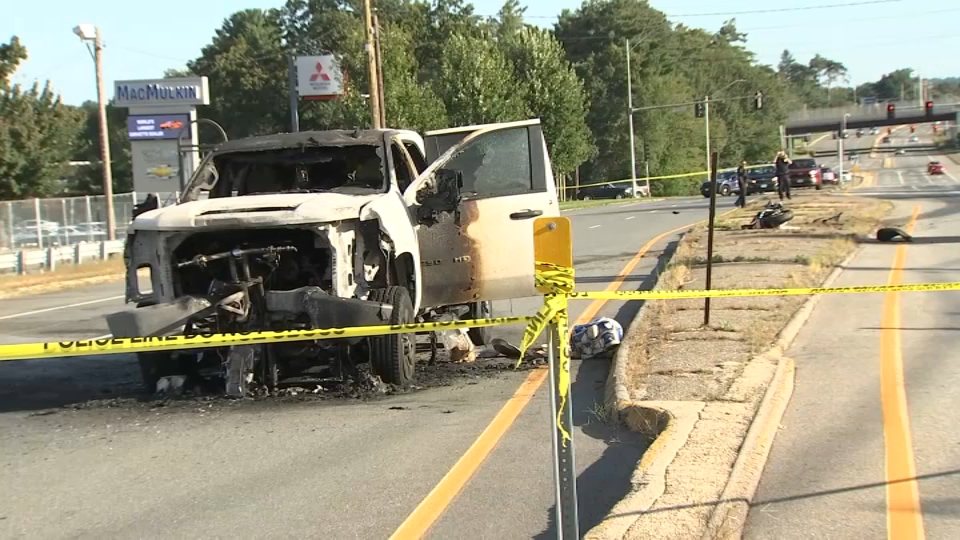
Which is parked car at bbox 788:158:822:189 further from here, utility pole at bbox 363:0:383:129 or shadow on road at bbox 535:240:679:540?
shadow on road at bbox 535:240:679:540

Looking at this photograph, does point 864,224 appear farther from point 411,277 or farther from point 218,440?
point 218,440

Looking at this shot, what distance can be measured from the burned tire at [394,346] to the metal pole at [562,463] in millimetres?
3466

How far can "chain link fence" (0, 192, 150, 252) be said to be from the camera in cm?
3150

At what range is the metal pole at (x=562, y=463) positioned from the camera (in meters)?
4.07

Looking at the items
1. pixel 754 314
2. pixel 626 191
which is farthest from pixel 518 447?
pixel 626 191

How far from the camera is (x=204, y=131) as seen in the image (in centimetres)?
8200

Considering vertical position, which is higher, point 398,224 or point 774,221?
point 398,224

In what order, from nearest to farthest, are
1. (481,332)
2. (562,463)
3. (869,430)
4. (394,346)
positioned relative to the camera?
(562,463), (869,430), (394,346), (481,332)

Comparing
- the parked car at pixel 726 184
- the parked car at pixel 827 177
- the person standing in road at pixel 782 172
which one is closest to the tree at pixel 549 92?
the parked car at pixel 726 184

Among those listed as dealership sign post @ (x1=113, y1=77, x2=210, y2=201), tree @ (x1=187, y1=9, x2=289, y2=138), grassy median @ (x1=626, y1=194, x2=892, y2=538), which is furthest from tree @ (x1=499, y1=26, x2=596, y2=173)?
tree @ (x1=187, y1=9, x2=289, y2=138)

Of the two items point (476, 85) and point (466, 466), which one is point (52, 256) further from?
point (476, 85)

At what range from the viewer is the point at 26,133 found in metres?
43.2

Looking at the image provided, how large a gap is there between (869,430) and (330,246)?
Answer: 3.94 m

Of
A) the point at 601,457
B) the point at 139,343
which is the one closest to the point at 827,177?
the point at 601,457
